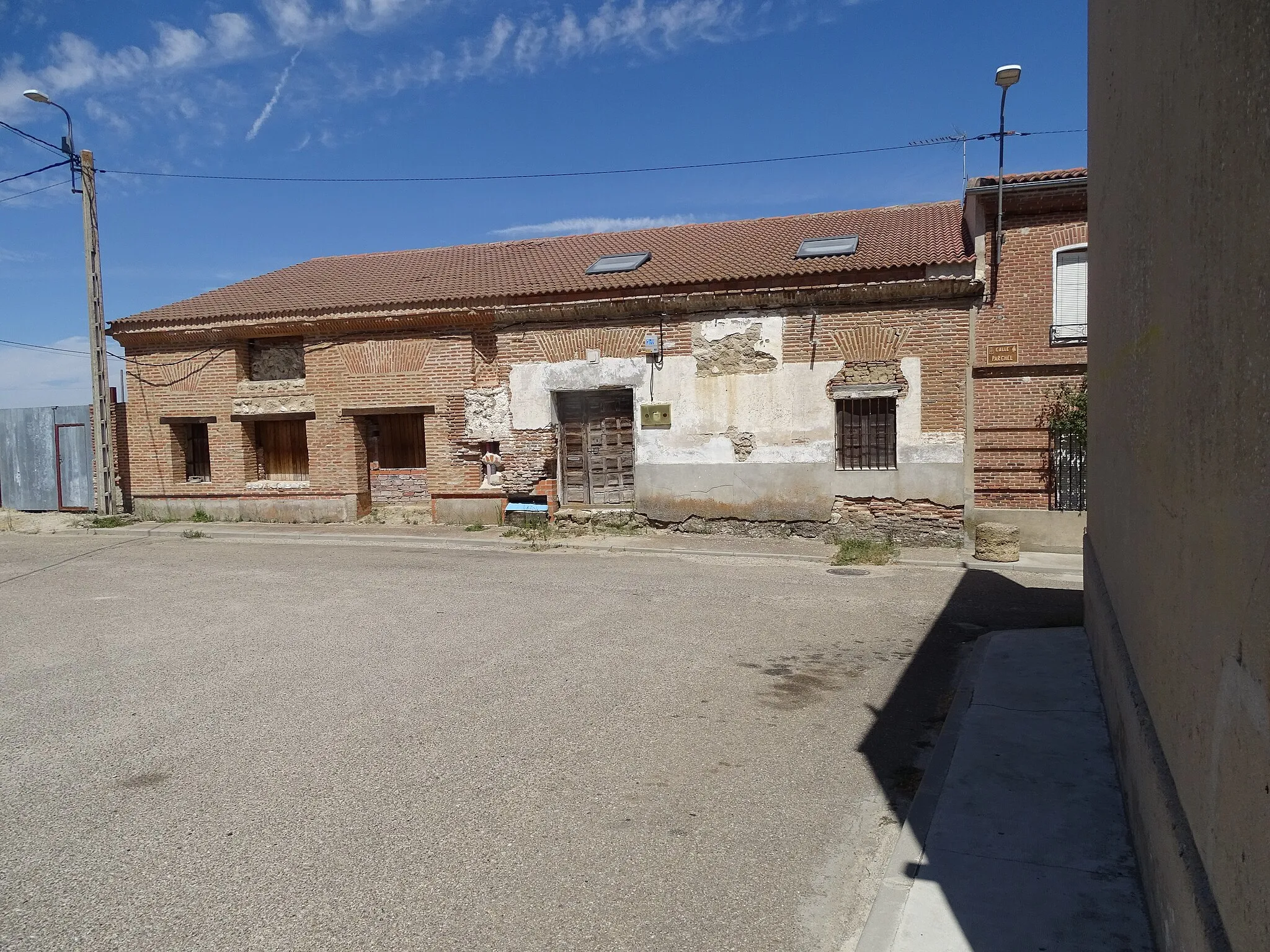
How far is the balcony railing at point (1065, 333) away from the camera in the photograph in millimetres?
12312

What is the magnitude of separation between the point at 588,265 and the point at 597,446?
3991mm

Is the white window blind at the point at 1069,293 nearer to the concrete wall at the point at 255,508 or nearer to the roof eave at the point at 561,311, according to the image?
the roof eave at the point at 561,311

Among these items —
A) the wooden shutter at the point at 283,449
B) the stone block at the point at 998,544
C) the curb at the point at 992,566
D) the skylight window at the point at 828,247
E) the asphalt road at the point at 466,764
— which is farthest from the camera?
the wooden shutter at the point at 283,449

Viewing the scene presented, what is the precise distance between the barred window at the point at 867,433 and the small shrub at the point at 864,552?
3.83 ft

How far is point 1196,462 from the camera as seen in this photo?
243 cm

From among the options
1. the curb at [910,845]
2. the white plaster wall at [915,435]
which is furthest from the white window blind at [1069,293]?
the curb at [910,845]

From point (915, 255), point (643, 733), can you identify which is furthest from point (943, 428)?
point (643, 733)

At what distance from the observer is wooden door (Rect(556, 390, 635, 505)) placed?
1446 cm

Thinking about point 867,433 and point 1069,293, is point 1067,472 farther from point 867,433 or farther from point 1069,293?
point 867,433

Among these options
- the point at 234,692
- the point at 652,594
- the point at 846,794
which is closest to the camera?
the point at 846,794

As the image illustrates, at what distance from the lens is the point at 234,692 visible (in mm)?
5910

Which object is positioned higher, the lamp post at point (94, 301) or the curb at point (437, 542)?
the lamp post at point (94, 301)

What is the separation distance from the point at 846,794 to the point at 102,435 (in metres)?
16.8

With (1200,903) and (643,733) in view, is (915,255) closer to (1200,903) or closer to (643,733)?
(643,733)
